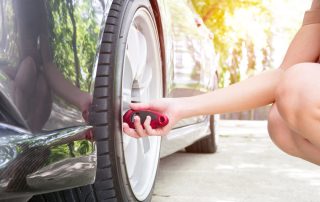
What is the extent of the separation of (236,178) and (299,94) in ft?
6.28

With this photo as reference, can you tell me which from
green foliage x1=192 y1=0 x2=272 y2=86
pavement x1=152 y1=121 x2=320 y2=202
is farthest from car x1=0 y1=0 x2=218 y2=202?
green foliage x1=192 y1=0 x2=272 y2=86

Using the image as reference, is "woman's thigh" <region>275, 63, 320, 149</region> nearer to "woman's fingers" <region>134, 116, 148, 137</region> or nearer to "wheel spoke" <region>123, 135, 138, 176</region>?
"woman's fingers" <region>134, 116, 148, 137</region>

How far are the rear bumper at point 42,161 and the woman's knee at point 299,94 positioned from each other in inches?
20.7

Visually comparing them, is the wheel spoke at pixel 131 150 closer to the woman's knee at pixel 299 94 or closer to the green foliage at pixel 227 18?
the woman's knee at pixel 299 94

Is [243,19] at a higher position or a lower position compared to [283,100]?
lower

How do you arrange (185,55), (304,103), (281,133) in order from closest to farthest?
1. (304,103)
2. (281,133)
3. (185,55)

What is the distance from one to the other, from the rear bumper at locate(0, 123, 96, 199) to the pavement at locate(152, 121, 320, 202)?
1.22 meters

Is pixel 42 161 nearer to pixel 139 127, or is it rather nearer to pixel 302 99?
pixel 139 127

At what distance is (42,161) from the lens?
1.16 metres

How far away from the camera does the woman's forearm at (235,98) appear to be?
154cm

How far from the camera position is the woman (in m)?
1.34

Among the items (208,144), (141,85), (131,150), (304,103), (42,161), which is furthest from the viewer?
(208,144)

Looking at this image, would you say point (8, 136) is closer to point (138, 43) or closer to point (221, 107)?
point (221, 107)

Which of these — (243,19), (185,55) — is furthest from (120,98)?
(243,19)
